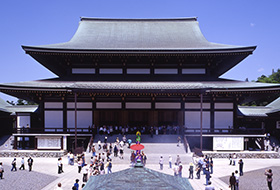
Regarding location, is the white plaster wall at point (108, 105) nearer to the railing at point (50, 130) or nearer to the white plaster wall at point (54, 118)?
the railing at point (50, 130)

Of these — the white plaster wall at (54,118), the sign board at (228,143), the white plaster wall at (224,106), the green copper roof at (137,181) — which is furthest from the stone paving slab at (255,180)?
the white plaster wall at (54,118)

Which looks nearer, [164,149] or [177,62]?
[164,149]

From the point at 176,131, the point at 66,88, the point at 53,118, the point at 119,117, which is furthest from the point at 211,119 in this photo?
the point at 53,118

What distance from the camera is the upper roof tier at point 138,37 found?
2530 centimetres

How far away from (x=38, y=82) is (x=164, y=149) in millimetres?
15618

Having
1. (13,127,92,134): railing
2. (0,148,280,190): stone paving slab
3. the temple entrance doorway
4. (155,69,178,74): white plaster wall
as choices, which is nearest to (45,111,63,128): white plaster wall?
(13,127,92,134): railing

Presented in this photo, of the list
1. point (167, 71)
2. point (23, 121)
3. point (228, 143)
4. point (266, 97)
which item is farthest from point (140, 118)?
point (266, 97)

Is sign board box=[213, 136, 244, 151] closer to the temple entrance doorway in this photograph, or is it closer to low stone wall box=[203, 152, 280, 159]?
low stone wall box=[203, 152, 280, 159]

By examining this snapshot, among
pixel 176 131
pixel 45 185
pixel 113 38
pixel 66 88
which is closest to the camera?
pixel 45 185


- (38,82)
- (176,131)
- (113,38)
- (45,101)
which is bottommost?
(176,131)

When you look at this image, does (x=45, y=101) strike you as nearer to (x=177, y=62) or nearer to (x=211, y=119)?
(x=177, y=62)

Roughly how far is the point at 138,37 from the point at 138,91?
11252 millimetres

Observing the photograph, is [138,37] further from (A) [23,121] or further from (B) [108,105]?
(A) [23,121]

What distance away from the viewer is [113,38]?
31297 mm
